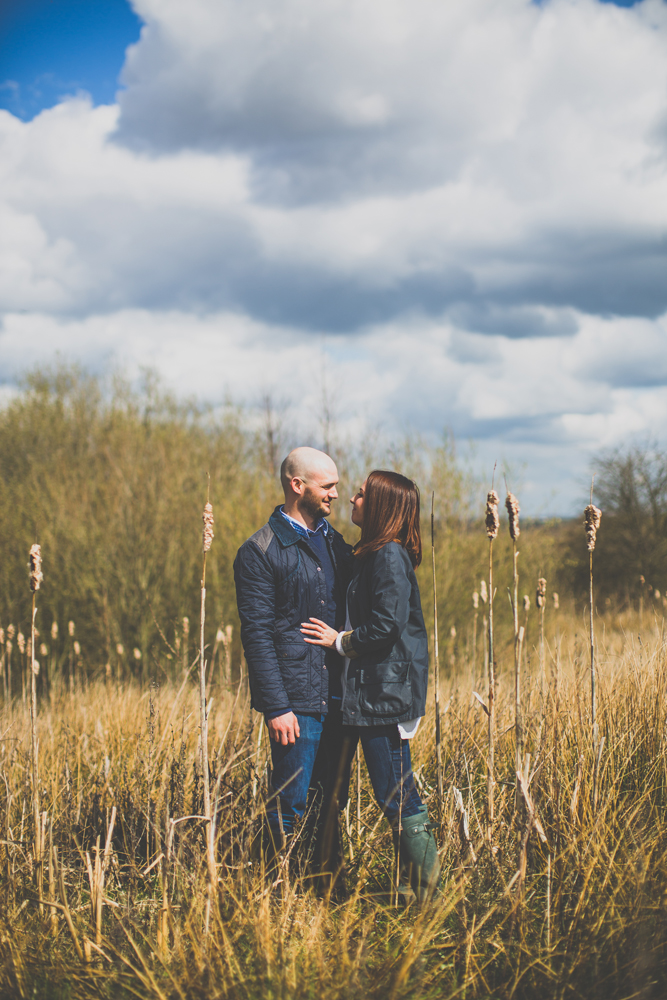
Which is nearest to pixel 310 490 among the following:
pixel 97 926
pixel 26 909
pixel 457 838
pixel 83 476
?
pixel 457 838

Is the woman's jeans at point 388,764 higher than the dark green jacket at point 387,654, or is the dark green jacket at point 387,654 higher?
the dark green jacket at point 387,654

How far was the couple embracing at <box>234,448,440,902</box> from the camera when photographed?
2.44 metres

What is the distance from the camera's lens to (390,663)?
8.14 ft

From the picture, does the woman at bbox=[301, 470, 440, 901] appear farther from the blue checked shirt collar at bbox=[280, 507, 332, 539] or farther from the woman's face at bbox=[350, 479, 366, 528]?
the blue checked shirt collar at bbox=[280, 507, 332, 539]

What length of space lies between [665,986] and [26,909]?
207 cm

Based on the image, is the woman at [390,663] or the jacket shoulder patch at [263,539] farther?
the jacket shoulder patch at [263,539]

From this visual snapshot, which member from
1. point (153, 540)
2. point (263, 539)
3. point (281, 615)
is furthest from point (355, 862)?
point (153, 540)

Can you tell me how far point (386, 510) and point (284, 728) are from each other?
2.91ft

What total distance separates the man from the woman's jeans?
0.79 feet

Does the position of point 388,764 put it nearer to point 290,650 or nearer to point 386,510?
point 290,650

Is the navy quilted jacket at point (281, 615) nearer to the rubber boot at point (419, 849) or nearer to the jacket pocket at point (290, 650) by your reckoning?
the jacket pocket at point (290, 650)

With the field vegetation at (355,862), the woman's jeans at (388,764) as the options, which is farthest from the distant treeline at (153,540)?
the woman's jeans at (388,764)

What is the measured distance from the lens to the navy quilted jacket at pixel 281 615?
8.46ft

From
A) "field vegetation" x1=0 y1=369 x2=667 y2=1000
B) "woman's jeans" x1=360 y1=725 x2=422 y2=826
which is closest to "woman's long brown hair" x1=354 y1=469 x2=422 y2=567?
"woman's jeans" x1=360 y1=725 x2=422 y2=826
